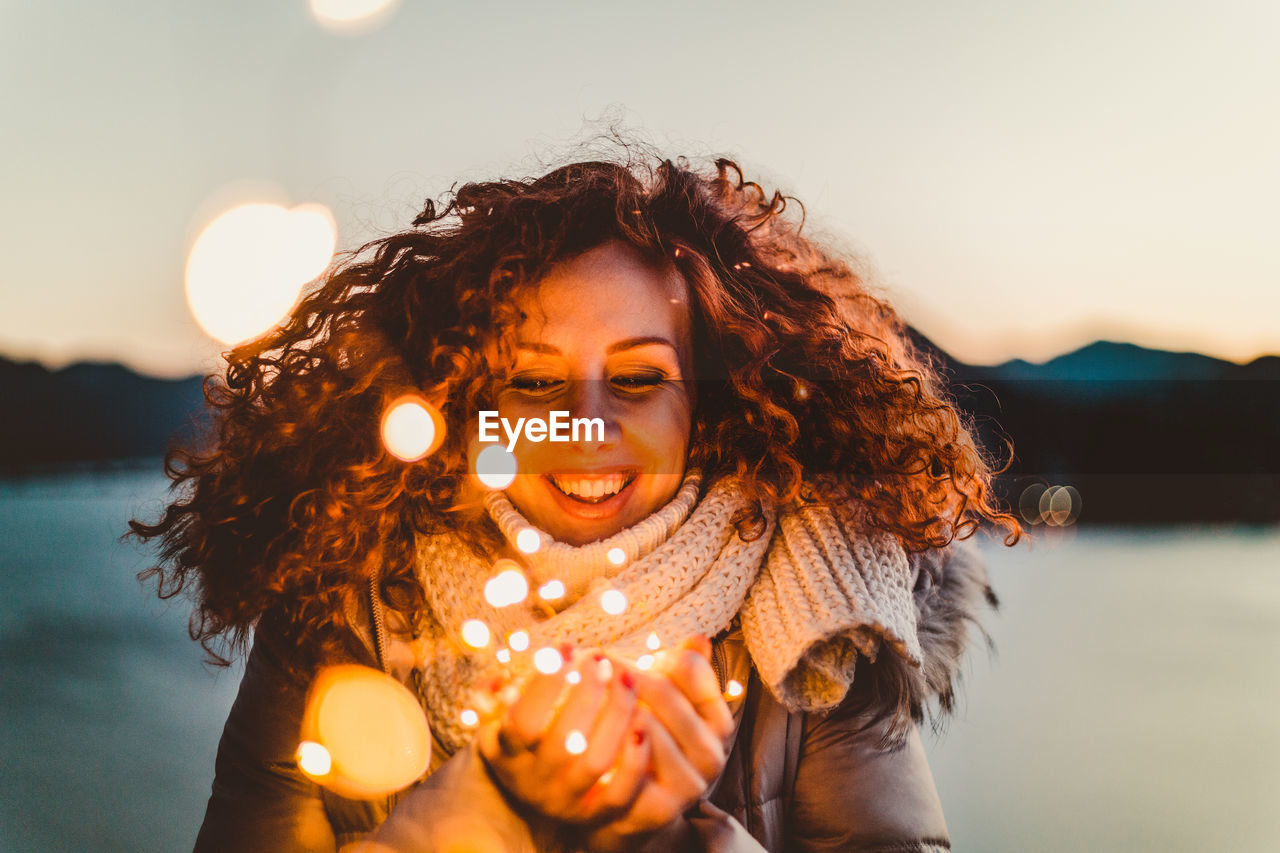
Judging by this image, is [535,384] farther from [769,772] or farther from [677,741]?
[769,772]

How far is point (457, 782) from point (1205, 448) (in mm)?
1342

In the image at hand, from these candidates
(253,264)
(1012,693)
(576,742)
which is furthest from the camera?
(1012,693)

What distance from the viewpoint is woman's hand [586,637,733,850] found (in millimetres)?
707

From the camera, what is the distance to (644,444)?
868 millimetres

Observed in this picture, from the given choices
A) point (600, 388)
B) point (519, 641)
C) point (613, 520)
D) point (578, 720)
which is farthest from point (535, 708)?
point (600, 388)

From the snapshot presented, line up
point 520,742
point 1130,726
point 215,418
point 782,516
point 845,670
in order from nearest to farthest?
1. point 520,742
2. point 845,670
3. point 782,516
4. point 215,418
5. point 1130,726

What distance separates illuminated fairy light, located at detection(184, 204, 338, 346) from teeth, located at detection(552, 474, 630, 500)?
0.51 metres

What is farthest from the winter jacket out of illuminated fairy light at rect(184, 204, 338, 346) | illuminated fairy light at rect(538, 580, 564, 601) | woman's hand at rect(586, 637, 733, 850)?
Answer: illuminated fairy light at rect(184, 204, 338, 346)

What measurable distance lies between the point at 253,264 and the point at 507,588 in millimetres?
671

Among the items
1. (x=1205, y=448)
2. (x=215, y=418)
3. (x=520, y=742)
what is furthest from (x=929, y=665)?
(x=215, y=418)

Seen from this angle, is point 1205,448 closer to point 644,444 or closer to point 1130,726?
point 1130,726

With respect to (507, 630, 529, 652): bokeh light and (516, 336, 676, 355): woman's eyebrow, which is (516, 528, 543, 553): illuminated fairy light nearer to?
(507, 630, 529, 652): bokeh light

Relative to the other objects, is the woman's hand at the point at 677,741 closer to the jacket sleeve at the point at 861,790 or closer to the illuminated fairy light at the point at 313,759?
the jacket sleeve at the point at 861,790

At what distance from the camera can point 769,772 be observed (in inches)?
33.7
